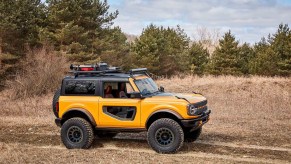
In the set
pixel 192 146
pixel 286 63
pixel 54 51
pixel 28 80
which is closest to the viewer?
pixel 192 146

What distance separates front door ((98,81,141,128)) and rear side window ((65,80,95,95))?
1.27 feet

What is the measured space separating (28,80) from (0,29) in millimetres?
4673

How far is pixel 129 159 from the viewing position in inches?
339

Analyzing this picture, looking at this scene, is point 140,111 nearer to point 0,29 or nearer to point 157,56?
point 0,29

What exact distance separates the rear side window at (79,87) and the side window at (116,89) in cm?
36

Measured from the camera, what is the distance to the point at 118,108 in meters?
9.52

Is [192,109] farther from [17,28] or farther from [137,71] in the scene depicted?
[17,28]

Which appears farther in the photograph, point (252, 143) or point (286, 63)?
point (286, 63)

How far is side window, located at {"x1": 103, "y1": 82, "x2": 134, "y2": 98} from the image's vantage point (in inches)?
381

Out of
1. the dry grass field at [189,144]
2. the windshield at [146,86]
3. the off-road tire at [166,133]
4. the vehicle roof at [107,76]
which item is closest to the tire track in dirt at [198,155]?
the dry grass field at [189,144]

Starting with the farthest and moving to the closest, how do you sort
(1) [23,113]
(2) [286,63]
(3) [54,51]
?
(2) [286,63]
(3) [54,51]
(1) [23,113]

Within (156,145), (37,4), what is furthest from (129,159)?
(37,4)

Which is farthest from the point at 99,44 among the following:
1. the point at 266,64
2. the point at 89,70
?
the point at 89,70

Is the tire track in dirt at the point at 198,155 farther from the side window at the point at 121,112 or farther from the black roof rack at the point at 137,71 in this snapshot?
the black roof rack at the point at 137,71
